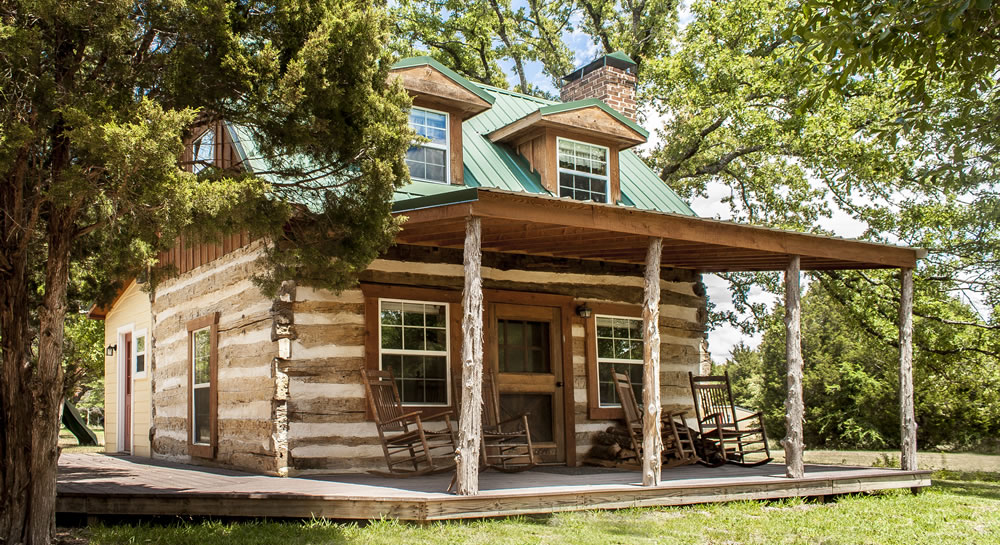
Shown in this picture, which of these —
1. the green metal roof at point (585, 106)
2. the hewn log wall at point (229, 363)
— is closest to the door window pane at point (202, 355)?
the hewn log wall at point (229, 363)

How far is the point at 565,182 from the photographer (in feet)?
38.1

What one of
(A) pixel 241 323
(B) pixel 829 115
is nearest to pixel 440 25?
(B) pixel 829 115

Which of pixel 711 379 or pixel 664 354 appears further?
pixel 664 354

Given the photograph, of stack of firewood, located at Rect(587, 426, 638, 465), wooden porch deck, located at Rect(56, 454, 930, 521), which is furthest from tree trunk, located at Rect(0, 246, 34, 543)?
stack of firewood, located at Rect(587, 426, 638, 465)

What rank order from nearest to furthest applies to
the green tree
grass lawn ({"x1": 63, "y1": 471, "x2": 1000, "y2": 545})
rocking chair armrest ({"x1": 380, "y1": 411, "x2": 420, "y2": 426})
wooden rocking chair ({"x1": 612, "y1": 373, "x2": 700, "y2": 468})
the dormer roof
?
the green tree, grass lawn ({"x1": 63, "y1": 471, "x2": 1000, "y2": 545}), rocking chair armrest ({"x1": 380, "y1": 411, "x2": 420, "y2": 426}), wooden rocking chair ({"x1": 612, "y1": 373, "x2": 700, "y2": 468}), the dormer roof

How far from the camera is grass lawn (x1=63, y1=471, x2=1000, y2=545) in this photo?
6023mm

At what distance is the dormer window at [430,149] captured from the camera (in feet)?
34.1

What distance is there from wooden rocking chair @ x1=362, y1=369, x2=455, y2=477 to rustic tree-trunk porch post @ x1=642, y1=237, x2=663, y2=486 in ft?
6.48

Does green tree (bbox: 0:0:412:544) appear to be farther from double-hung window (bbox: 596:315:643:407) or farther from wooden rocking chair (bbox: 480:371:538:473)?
double-hung window (bbox: 596:315:643:407)

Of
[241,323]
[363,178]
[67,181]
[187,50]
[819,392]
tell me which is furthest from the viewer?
[819,392]

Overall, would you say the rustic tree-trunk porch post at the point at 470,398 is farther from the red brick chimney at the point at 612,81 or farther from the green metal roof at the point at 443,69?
the red brick chimney at the point at 612,81

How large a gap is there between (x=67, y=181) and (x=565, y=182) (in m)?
7.45

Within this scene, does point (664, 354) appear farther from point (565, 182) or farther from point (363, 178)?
point (363, 178)

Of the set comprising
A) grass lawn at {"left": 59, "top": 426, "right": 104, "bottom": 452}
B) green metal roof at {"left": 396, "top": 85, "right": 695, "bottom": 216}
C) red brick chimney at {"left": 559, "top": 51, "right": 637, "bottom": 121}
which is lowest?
grass lawn at {"left": 59, "top": 426, "right": 104, "bottom": 452}
